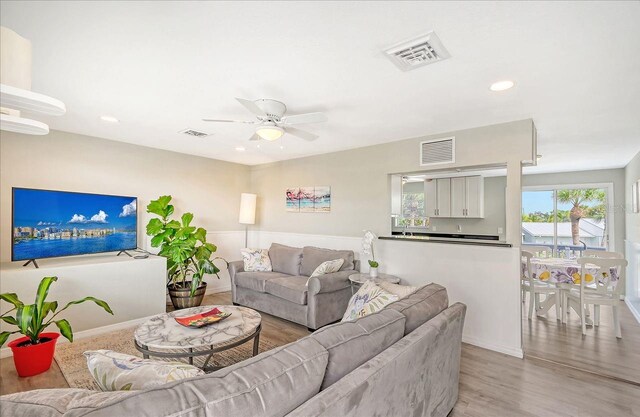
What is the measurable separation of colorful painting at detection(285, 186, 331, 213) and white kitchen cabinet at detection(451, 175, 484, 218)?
3.01 metres

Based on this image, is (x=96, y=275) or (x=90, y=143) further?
(x=90, y=143)

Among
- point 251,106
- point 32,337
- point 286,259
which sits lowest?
point 32,337

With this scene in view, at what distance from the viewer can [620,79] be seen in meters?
2.23

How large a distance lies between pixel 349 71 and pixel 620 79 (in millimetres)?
1961

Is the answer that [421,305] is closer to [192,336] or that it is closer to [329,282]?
[192,336]

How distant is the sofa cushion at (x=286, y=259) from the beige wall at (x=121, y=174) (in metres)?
1.45

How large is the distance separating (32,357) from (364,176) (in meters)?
3.91

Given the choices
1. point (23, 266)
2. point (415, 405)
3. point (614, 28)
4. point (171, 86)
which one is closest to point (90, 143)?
point (23, 266)

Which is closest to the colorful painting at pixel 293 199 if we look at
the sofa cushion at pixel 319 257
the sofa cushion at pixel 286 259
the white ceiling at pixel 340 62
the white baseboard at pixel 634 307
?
the sofa cushion at pixel 286 259

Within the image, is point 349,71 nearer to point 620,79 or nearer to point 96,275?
point 620,79

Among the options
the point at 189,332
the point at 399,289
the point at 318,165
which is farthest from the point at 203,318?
the point at 318,165

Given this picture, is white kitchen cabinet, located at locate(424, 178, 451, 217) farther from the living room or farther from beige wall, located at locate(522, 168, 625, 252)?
beige wall, located at locate(522, 168, 625, 252)

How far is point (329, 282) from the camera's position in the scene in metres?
3.59

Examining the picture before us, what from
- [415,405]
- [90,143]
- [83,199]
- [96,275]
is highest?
[90,143]
